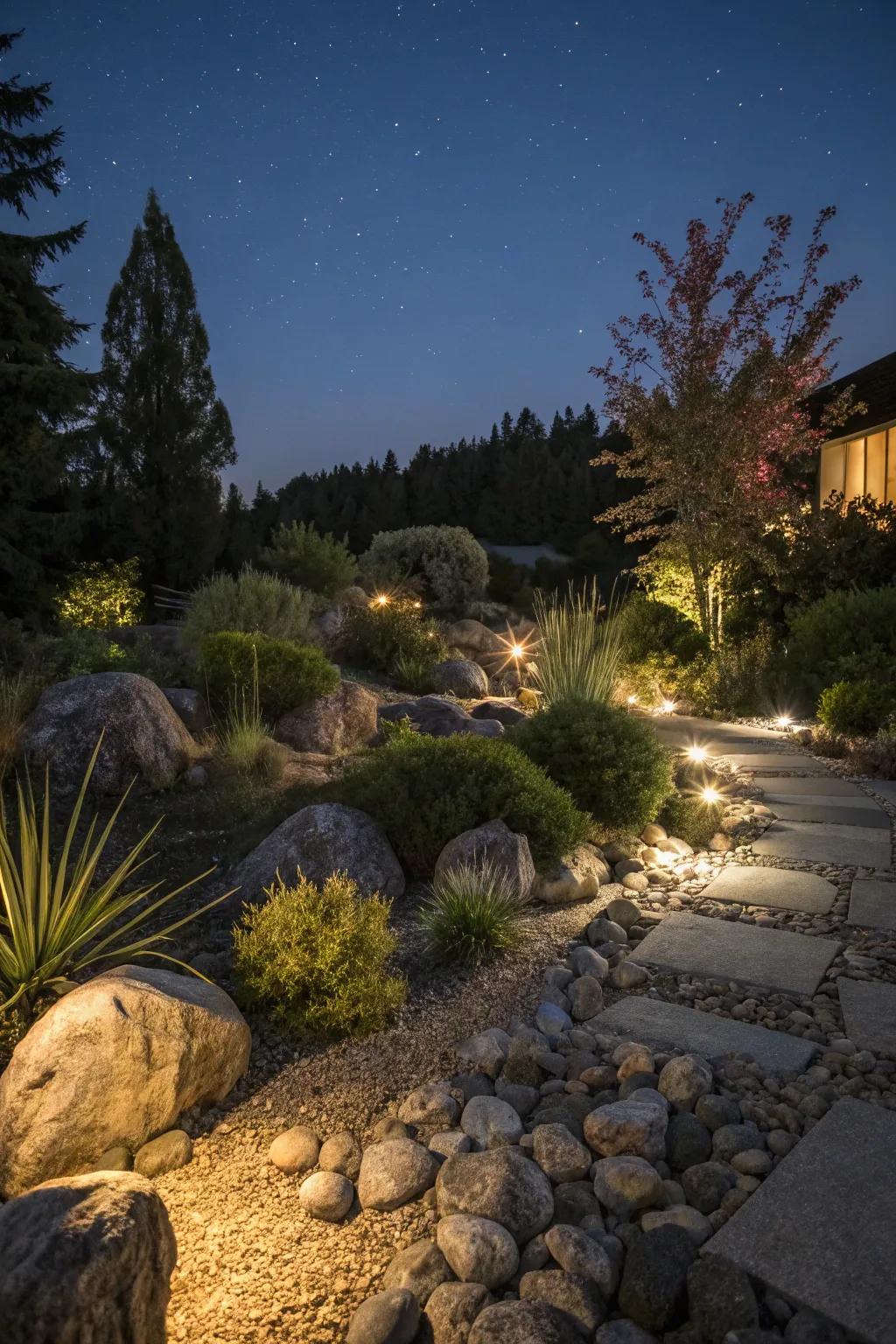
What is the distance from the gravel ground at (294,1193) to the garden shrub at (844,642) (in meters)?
5.45

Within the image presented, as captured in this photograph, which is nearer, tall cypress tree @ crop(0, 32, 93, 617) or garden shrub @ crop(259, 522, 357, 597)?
tall cypress tree @ crop(0, 32, 93, 617)

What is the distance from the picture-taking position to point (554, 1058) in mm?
2223

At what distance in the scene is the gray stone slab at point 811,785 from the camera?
5074 millimetres

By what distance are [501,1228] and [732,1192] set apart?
491 millimetres

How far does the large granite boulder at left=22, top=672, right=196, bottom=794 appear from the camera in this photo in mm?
4535

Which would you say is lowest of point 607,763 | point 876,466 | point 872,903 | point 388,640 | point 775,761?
point 872,903

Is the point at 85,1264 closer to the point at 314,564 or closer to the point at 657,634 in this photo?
the point at 657,634

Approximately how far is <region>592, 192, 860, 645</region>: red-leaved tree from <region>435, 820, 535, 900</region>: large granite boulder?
23.2 ft

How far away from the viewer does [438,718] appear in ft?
20.9

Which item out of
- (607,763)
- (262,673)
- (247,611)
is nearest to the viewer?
(607,763)

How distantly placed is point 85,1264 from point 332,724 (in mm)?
4715

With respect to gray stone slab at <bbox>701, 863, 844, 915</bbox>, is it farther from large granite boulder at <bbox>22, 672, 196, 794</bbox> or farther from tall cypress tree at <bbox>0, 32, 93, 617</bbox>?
tall cypress tree at <bbox>0, 32, 93, 617</bbox>

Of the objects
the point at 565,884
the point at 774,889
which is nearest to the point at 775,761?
the point at 774,889

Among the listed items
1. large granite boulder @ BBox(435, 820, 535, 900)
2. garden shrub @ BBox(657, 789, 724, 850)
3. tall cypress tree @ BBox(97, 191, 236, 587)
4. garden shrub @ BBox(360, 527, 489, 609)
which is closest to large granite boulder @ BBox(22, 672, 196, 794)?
large granite boulder @ BBox(435, 820, 535, 900)
